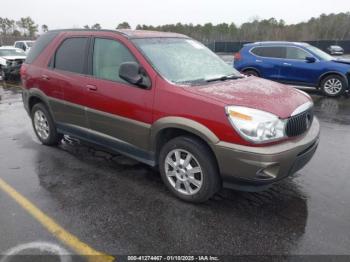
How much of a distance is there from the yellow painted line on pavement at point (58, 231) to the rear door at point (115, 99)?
4.17ft

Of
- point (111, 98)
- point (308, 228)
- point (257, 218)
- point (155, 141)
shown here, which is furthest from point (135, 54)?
point (308, 228)

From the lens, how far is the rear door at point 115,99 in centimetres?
383

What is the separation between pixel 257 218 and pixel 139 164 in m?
2.01

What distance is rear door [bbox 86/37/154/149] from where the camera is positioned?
151 inches

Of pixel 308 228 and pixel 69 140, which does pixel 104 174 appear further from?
pixel 308 228

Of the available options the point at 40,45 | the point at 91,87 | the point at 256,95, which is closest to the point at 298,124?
the point at 256,95

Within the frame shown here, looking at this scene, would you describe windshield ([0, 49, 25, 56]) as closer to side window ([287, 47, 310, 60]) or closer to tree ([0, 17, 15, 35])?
side window ([287, 47, 310, 60])

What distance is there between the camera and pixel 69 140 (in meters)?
5.99

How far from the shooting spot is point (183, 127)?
346 centimetres

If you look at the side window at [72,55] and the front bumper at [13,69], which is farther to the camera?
the front bumper at [13,69]

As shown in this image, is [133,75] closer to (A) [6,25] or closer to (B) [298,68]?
(B) [298,68]

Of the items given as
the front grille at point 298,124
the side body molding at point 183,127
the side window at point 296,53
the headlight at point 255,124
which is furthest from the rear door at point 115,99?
the side window at point 296,53

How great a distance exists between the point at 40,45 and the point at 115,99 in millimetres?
2408

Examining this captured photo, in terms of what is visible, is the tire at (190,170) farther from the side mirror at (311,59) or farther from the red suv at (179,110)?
the side mirror at (311,59)
